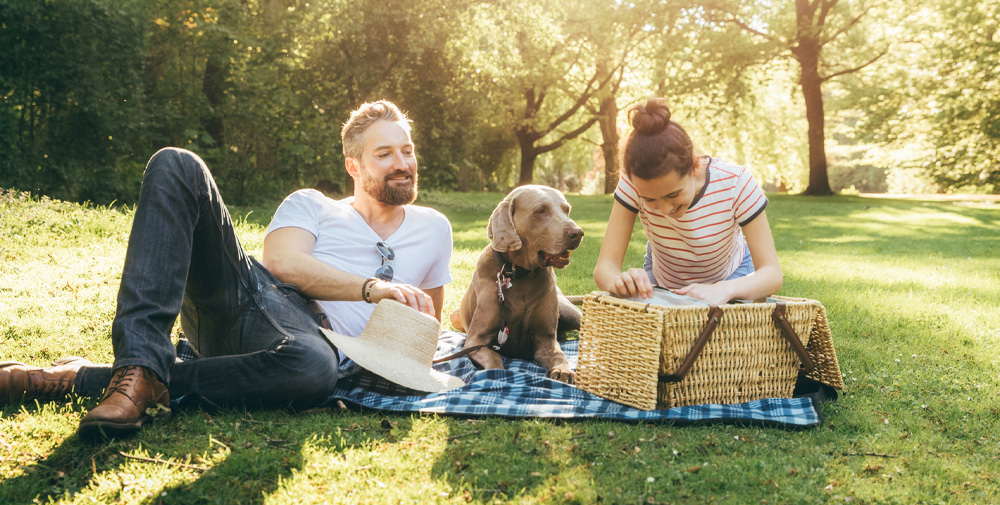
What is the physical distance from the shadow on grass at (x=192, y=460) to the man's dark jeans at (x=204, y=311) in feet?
0.49

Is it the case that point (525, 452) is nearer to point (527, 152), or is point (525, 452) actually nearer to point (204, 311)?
point (204, 311)

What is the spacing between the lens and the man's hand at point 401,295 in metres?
3.07

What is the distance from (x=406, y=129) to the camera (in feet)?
12.5

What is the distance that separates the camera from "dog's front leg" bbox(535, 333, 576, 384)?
3736 mm

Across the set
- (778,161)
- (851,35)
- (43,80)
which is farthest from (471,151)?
(778,161)

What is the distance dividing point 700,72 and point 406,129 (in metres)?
18.8

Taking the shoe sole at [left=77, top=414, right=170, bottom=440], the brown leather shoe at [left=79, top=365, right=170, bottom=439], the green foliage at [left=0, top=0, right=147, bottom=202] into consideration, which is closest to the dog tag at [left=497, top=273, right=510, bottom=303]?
the brown leather shoe at [left=79, top=365, right=170, bottom=439]

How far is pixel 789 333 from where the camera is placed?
10.3ft

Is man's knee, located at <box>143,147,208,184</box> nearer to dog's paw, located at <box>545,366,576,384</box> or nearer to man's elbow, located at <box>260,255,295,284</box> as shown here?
man's elbow, located at <box>260,255,295,284</box>

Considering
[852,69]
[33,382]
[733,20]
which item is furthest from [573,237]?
[852,69]

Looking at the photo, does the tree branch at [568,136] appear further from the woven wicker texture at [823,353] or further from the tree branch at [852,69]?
the woven wicker texture at [823,353]

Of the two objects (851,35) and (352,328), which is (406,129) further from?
(851,35)

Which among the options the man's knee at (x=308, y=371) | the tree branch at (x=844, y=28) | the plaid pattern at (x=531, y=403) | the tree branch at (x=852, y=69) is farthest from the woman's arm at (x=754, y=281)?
the tree branch at (x=852, y=69)

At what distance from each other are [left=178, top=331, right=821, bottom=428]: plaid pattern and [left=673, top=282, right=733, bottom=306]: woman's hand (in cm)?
47
